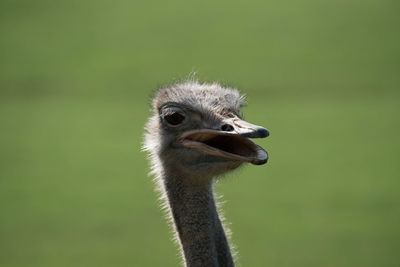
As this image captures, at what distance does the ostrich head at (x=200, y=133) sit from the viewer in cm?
195

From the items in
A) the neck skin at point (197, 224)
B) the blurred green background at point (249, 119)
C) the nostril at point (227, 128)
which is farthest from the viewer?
the blurred green background at point (249, 119)

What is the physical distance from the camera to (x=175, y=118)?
2.22 metres

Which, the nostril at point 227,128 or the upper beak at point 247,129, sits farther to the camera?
the nostril at point 227,128

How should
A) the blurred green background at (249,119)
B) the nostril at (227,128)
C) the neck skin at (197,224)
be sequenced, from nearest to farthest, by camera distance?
the nostril at (227,128)
the neck skin at (197,224)
the blurred green background at (249,119)

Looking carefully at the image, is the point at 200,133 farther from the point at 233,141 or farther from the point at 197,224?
the point at 197,224

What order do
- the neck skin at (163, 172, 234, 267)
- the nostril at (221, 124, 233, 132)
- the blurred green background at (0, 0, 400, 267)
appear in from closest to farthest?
the nostril at (221, 124, 233, 132) < the neck skin at (163, 172, 234, 267) < the blurred green background at (0, 0, 400, 267)

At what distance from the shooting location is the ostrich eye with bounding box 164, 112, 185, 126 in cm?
220

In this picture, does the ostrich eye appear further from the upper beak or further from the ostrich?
the upper beak

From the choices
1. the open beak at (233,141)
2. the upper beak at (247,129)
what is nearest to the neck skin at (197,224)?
the open beak at (233,141)

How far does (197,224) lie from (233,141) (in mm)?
346

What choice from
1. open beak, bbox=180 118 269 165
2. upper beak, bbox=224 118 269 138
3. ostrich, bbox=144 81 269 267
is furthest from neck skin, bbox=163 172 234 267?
upper beak, bbox=224 118 269 138

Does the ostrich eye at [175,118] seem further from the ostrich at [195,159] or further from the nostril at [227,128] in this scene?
the nostril at [227,128]
